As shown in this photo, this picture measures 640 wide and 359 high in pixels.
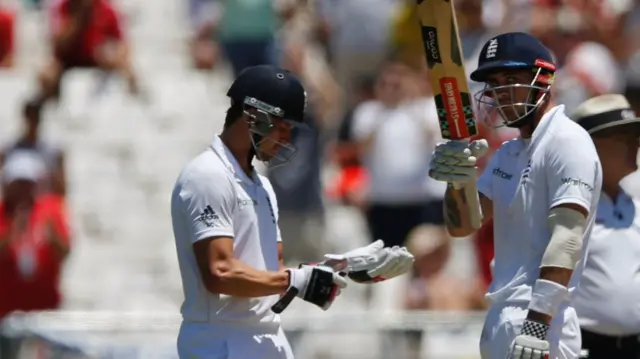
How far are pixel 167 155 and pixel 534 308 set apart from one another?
28.1 ft

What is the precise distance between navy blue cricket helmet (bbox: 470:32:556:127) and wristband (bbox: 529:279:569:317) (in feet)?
2.45

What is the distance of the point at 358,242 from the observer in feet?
45.3

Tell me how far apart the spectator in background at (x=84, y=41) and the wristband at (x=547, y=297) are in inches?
338

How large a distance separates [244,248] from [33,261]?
5.37 meters

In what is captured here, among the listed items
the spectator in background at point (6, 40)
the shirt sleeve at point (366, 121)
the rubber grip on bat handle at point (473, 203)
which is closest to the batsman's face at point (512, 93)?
the rubber grip on bat handle at point (473, 203)

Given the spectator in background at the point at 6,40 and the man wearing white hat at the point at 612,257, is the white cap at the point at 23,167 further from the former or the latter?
the man wearing white hat at the point at 612,257

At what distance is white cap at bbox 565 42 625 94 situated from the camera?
41.6 ft

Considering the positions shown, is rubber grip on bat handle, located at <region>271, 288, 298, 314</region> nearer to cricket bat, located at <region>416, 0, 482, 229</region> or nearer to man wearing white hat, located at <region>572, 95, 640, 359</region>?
cricket bat, located at <region>416, 0, 482, 229</region>

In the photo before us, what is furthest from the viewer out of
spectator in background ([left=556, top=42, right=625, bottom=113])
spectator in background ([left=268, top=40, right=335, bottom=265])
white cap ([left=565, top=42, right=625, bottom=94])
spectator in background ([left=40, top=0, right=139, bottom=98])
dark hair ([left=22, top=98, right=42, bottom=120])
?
spectator in background ([left=40, top=0, right=139, bottom=98])

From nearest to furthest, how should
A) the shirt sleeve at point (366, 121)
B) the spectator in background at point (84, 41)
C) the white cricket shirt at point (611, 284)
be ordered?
the white cricket shirt at point (611, 284) → the shirt sleeve at point (366, 121) → the spectator in background at point (84, 41)

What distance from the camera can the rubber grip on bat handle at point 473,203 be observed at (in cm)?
702

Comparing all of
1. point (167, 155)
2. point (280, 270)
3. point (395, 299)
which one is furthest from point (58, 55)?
point (280, 270)

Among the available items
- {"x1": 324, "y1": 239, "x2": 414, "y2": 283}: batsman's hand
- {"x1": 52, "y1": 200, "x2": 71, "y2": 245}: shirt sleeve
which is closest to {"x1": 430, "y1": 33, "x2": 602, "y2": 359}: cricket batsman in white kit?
{"x1": 324, "y1": 239, "x2": 414, "y2": 283}: batsman's hand

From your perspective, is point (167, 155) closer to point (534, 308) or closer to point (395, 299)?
point (395, 299)
